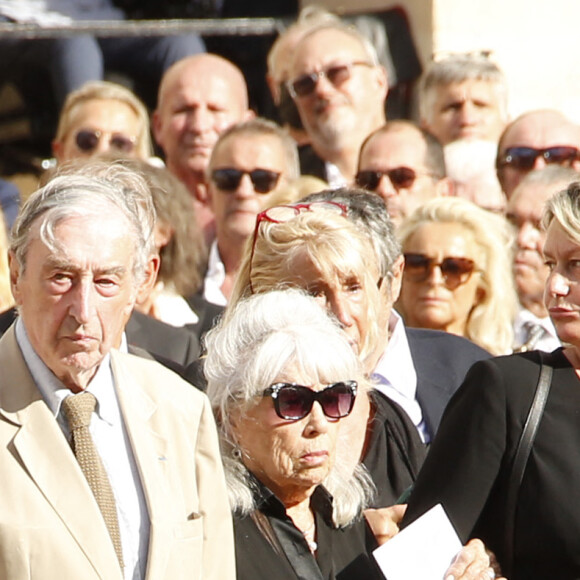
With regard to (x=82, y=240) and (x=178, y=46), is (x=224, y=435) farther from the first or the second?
(x=178, y=46)

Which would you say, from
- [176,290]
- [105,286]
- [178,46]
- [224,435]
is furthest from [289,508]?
[178,46]

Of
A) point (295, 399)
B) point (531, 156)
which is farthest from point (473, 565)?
point (531, 156)

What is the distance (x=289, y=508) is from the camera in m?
3.89

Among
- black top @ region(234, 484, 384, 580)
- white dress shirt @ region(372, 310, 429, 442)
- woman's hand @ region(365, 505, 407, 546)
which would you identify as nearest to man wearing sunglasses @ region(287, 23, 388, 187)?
white dress shirt @ region(372, 310, 429, 442)

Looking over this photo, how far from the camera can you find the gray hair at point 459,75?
7434 millimetres

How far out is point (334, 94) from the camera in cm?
694

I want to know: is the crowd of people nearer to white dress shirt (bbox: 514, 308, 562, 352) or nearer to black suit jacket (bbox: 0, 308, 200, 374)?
black suit jacket (bbox: 0, 308, 200, 374)

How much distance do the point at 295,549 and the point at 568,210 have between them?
1.13m

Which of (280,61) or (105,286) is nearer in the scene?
(105,286)

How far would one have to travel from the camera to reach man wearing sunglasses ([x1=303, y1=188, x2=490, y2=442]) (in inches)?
188

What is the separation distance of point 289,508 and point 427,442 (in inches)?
37.5

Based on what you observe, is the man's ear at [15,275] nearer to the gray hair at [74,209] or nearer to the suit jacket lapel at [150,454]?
the gray hair at [74,209]

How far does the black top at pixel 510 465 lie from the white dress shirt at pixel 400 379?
98cm

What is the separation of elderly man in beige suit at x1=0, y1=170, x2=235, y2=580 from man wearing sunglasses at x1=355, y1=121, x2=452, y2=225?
278 centimetres
